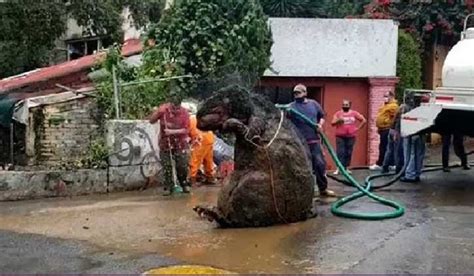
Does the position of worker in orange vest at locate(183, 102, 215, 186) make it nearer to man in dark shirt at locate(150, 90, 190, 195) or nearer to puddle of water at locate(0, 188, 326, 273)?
man in dark shirt at locate(150, 90, 190, 195)

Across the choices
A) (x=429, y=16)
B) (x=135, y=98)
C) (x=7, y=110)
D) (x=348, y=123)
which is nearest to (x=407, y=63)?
(x=429, y=16)

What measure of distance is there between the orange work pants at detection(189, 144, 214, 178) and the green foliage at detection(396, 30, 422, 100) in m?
8.00

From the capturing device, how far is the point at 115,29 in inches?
815

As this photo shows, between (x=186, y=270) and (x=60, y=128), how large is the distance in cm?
856

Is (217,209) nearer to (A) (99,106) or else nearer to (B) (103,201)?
(B) (103,201)

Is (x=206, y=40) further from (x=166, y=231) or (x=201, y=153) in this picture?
(x=166, y=231)

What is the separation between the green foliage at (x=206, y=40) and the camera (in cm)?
1578

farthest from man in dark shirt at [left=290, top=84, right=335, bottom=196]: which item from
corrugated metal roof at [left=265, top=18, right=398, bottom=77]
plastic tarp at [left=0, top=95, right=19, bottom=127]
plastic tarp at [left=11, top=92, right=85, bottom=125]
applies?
corrugated metal roof at [left=265, top=18, right=398, bottom=77]

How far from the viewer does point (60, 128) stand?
15.3 metres

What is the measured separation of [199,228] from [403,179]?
5533mm

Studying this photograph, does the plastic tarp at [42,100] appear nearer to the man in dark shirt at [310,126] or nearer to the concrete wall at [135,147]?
the concrete wall at [135,147]

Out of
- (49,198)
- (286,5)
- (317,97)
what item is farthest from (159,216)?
(286,5)

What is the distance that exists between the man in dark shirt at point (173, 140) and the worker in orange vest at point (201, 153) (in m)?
0.56

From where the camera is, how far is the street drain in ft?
23.7
